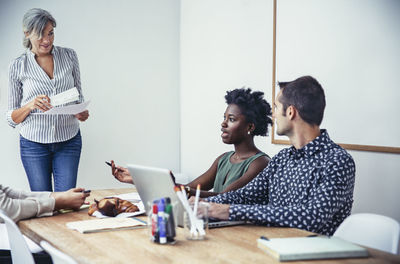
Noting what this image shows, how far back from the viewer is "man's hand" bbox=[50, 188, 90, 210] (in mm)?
2020

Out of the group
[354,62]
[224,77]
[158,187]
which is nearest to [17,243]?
[158,187]

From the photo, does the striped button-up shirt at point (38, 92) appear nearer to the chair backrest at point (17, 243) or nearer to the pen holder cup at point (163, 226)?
the chair backrest at point (17, 243)

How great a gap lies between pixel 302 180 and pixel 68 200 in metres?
0.99

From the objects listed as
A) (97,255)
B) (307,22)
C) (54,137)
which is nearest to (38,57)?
(54,137)

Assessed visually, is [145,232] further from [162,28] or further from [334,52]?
[162,28]

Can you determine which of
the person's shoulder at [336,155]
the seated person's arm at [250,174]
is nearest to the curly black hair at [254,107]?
the seated person's arm at [250,174]

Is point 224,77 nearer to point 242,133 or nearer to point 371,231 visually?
point 242,133

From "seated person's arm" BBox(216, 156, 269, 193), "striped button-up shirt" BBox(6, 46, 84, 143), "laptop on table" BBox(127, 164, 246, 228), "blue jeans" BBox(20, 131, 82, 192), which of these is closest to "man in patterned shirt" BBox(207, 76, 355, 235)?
"laptop on table" BBox(127, 164, 246, 228)

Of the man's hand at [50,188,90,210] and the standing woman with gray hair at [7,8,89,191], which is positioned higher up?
the standing woman with gray hair at [7,8,89,191]

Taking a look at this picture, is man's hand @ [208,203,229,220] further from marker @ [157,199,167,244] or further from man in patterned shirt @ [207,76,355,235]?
marker @ [157,199,167,244]

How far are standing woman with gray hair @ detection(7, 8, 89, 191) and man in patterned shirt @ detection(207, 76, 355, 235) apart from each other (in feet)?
4.31

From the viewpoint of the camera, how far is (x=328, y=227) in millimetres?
1849

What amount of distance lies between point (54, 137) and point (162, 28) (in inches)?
85.5

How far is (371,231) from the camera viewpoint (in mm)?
1712
